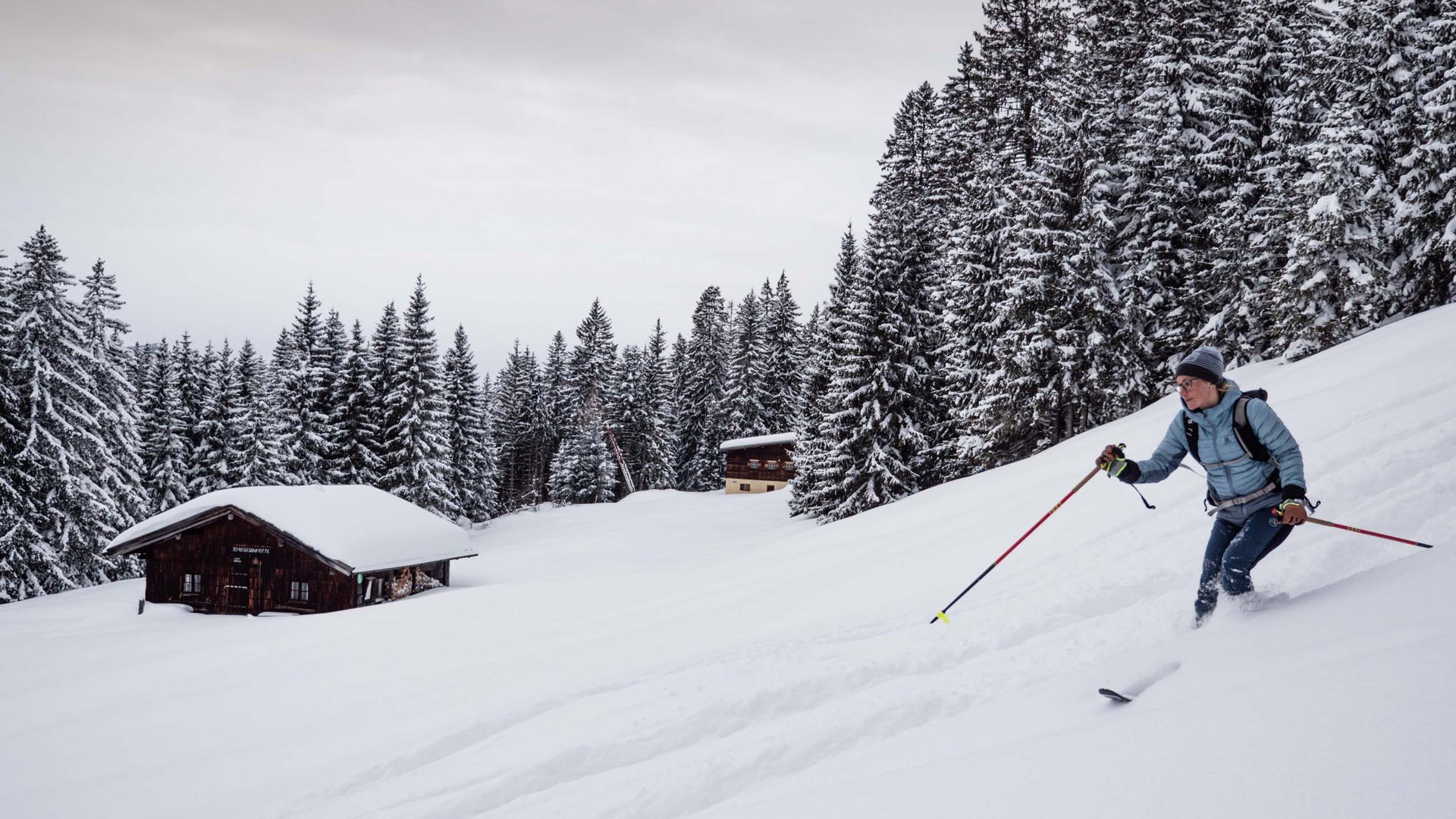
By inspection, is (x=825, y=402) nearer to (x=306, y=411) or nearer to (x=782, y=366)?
(x=306, y=411)

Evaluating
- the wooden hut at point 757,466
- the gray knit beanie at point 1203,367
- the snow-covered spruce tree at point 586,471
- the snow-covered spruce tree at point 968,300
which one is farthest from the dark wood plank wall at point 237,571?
the snow-covered spruce tree at point 586,471

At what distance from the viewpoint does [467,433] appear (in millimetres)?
53000

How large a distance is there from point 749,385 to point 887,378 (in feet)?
112

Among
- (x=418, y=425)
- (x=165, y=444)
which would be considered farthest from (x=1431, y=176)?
(x=165, y=444)

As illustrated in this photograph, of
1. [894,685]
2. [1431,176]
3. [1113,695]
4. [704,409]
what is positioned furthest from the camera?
[704,409]

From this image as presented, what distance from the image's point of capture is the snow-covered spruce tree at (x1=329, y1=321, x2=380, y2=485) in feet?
131

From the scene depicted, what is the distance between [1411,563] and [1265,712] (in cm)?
302

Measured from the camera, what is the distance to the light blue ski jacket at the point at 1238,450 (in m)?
5.35

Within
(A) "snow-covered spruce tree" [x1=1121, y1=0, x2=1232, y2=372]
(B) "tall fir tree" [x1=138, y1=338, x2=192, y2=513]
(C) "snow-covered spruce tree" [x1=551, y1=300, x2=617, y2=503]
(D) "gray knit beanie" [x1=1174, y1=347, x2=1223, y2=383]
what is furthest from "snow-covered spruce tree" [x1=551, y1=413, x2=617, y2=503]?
(D) "gray knit beanie" [x1=1174, y1=347, x2=1223, y2=383]

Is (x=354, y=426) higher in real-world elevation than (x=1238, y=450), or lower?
higher

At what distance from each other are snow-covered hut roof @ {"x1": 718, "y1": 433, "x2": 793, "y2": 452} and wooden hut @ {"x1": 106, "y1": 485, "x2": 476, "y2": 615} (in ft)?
107

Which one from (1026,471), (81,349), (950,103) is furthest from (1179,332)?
(81,349)

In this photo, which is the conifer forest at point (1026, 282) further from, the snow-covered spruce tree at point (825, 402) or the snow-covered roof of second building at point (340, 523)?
the snow-covered roof of second building at point (340, 523)

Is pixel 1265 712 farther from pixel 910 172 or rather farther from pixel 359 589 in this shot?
pixel 910 172
